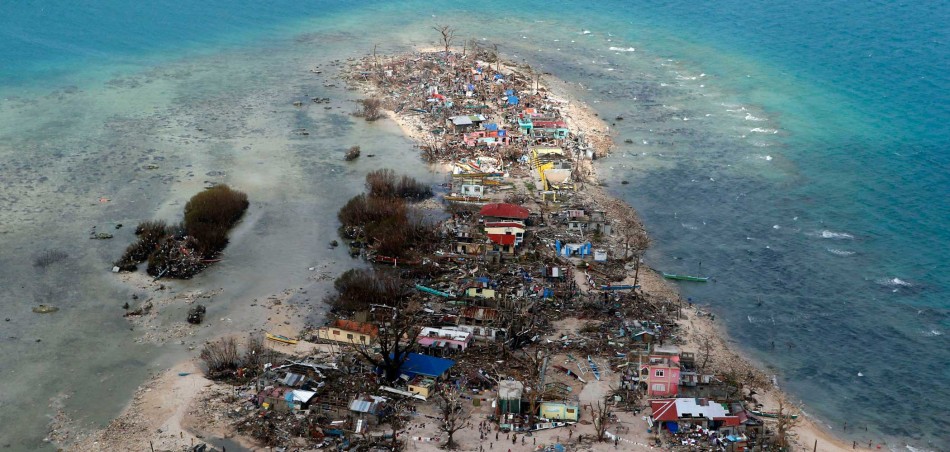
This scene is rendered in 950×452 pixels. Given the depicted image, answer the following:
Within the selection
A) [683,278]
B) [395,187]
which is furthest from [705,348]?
[395,187]

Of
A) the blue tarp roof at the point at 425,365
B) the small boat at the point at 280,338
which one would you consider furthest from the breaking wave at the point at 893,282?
the small boat at the point at 280,338

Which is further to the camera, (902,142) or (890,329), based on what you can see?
(902,142)

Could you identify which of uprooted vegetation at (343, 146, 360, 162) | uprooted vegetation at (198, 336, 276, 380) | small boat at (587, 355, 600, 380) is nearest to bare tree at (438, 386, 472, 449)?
small boat at (587, 355, 600, 380)

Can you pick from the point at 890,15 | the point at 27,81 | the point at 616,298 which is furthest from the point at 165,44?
the point at 890,15

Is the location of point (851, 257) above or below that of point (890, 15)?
below

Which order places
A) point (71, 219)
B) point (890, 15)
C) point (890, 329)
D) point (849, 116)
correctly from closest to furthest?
point (890, 329)
point (71, 219)
point (849, 116)
point (890, 15)

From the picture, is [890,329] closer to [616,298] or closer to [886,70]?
[616,298]
